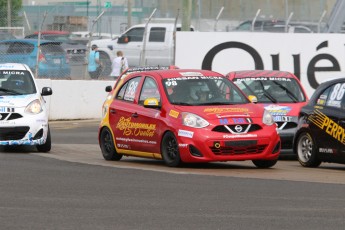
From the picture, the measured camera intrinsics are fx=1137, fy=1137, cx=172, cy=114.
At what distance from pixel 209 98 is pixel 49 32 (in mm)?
23361

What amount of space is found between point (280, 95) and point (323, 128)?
3155 mm

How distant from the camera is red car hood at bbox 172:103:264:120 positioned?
15680mm

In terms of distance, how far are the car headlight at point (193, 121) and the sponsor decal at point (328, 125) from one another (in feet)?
6.08

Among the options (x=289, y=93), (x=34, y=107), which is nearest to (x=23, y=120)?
(x=34, y=107)

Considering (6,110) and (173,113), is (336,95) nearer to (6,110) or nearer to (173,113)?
(173,113)

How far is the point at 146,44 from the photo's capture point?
1548 inches

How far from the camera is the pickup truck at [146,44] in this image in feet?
125

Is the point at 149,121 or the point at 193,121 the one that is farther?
the point at 149,121

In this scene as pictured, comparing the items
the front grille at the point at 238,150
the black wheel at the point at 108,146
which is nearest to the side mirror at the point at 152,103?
the front grille at the point at 238,150

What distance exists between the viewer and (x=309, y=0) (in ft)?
123

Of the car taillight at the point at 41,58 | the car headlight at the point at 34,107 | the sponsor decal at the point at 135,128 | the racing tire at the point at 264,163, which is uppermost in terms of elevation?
the sponsor decal at the point at 135,128

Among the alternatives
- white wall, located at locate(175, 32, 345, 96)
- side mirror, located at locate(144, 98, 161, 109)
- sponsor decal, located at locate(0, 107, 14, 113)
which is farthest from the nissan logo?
white wall, located at locate(175, 32, 345, 96)

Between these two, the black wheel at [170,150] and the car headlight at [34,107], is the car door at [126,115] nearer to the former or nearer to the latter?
the black wheel at [170,150]

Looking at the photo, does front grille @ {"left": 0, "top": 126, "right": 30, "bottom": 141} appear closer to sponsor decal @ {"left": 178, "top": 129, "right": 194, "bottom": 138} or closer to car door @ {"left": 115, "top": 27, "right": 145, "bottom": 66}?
sponsor decal @ {"left": 178, "top": 129, "right": 194, "bottom": 138}
